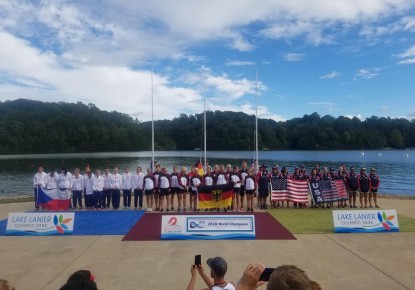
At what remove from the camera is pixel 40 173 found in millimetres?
15547

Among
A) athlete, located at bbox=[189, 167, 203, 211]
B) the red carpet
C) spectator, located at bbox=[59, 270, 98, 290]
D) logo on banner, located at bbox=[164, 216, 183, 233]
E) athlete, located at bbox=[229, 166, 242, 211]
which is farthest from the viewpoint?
athlete, located at bbox=[229, 166, 242, 211]

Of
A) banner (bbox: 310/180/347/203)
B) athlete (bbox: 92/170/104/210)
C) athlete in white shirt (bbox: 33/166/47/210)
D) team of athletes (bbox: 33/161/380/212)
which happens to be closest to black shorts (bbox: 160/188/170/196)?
team of athletes (bbox: 33/161/380/212)

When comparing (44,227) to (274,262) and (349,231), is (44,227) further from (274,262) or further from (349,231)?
(349,231)

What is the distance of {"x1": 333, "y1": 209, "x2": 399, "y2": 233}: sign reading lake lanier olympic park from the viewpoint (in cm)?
1041

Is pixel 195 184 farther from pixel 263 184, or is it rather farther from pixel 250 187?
pixel 263 184

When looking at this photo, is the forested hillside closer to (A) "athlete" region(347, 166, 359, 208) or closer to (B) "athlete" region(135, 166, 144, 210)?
(A) "athlete" region(347, 166, 359, 208)

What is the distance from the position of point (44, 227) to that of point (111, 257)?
3.61 metres

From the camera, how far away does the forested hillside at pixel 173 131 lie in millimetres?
92312

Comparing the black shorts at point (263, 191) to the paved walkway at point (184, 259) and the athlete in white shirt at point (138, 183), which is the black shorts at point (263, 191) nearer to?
the paved walkway at point (184, 259)

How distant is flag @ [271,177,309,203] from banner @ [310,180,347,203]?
36 cm

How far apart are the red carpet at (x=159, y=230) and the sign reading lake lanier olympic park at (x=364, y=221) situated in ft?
5.33

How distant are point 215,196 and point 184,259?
6543 mm

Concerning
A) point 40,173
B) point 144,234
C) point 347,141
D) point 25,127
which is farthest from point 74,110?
point 144,234

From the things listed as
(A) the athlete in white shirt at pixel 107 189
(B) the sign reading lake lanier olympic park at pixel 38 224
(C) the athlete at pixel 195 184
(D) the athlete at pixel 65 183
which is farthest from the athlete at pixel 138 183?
(B) the sign reading lake lanier olympic park at pixel 38 224
